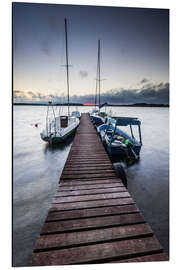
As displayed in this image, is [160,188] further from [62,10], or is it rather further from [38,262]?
[62,10]

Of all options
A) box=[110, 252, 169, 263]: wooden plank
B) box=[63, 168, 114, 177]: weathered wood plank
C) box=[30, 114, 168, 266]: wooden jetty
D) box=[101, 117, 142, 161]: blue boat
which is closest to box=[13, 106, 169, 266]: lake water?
box=[101, 117, 142, 161]: blue boat

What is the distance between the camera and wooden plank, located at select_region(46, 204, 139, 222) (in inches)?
56.1

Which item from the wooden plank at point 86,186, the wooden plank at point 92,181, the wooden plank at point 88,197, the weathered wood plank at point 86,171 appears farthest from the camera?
the weathered wood plank at point 86,171

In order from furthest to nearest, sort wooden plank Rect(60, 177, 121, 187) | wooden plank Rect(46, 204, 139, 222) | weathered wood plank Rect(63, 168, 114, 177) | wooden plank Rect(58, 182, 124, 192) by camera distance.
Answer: weathered wood plank Rect(63, 168, 114, 177) → wooden plank Rect(60, 177, 121, 187) → wooden plank Rect(58, 182, 124, 192) → wooden plank Rect(46, 204, 139, 222)

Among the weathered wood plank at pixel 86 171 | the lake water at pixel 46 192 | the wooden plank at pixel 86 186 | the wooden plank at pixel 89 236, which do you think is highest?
the weathered wood plank at pixel 86 171

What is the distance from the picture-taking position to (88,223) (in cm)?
133

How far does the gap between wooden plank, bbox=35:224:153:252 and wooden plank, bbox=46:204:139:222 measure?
196 mm

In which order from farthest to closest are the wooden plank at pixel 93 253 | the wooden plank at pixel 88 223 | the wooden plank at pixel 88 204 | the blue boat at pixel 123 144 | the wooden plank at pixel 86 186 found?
the blue boat at pixel 123 144 < the wooden plank at pixel 86 186 < the wooden plank at pixel 88 204 < the wooden plank at pixel 88 223 < the wooden plank at pixel 93 253

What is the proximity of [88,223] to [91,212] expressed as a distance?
157 mm

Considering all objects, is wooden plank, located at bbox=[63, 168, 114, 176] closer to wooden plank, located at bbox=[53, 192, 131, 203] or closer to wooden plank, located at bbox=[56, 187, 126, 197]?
wooden plank, located at bbox=[56, 187, 126, 197]

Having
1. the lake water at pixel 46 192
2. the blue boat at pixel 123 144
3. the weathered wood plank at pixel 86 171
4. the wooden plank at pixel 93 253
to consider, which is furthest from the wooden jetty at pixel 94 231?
the blue boat at pixel 123 144

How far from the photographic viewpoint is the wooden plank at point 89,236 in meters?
1.12

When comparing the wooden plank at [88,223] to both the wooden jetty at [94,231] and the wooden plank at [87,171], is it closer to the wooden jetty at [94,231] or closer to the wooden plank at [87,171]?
the wooden jetty at [94,231]
